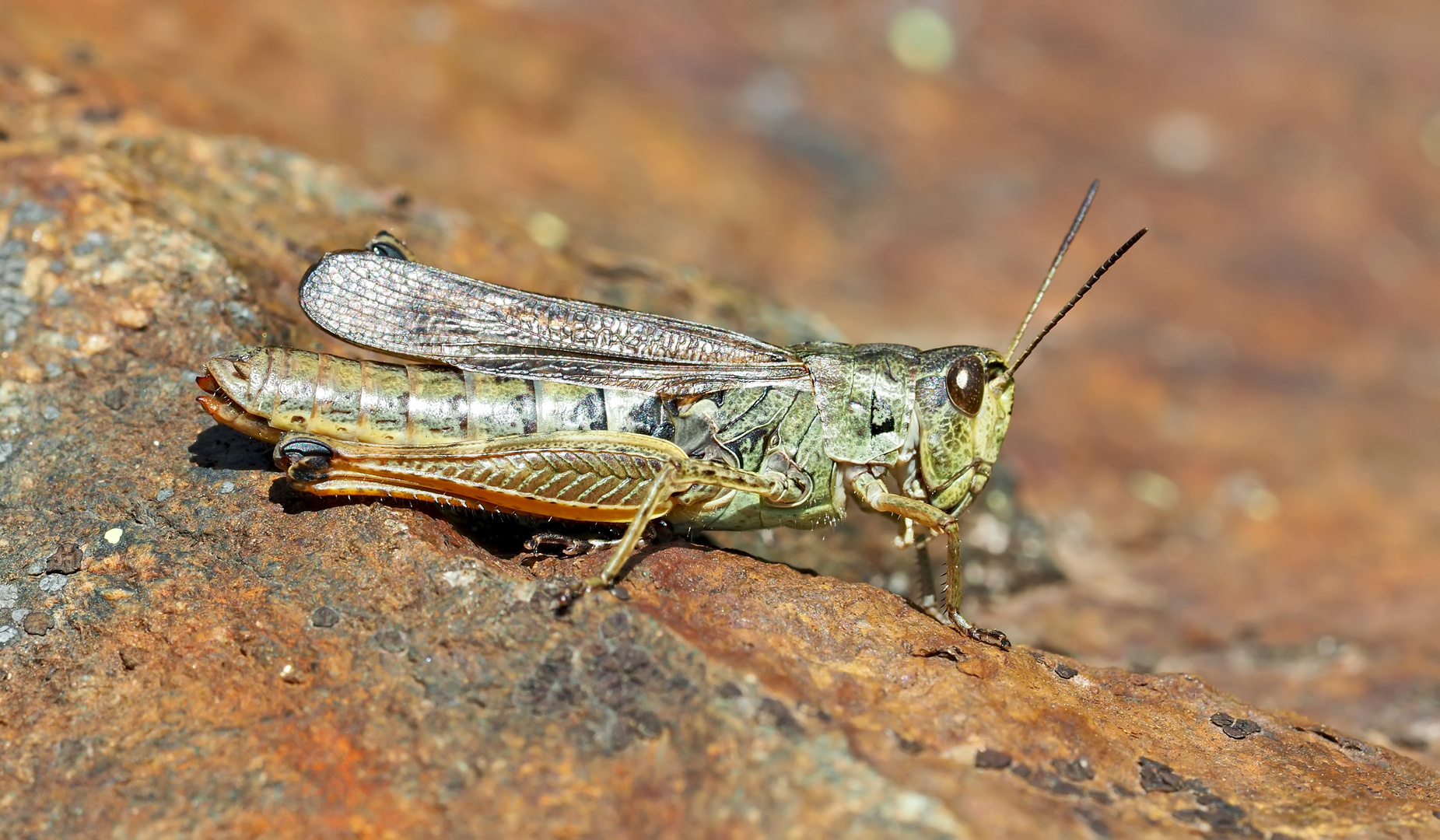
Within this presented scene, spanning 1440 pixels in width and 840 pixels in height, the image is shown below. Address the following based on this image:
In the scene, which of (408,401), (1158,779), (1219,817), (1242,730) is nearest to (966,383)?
(1242,730)

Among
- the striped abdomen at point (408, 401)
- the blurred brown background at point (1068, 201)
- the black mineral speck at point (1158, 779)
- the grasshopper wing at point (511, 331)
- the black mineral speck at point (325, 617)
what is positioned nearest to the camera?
the black mineral speck at point (1158, 779)

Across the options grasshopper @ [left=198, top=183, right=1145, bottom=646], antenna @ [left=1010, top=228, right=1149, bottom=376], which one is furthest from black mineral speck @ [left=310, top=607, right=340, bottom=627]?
antenna @ [left=1010, top=228, right=1149, bottom=376]

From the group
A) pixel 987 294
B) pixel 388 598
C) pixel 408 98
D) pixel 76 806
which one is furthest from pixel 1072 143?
pixel 76 806

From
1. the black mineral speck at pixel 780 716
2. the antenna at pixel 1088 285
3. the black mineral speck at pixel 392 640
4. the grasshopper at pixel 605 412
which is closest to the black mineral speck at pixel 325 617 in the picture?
the black mineral speck at pixel 392 640

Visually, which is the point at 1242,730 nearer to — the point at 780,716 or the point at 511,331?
the point at 780,716

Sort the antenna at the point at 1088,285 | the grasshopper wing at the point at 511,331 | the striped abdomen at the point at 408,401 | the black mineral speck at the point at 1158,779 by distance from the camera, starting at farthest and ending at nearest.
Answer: the grasshopper wing at the point at 511,331 < the antenna at the point at 1088,285 < the striped abdomen at the point at 408,401 < the black mineral speck at the point at 1158,779

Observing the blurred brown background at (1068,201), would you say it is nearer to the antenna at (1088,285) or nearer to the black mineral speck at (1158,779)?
the antenna at (1088,285)

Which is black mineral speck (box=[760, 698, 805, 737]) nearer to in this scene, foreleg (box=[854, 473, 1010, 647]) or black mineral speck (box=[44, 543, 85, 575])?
foreleg (box=[854, 473, 1010, 647])
